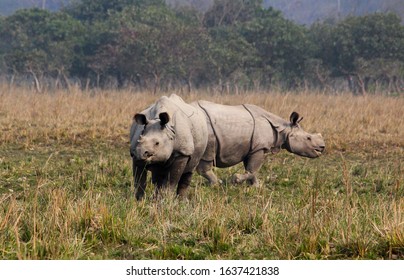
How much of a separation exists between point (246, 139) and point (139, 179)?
7.33ft

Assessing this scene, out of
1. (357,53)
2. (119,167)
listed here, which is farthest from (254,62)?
(119,167)

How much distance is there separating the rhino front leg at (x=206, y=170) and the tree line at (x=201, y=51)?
2947 centimetres

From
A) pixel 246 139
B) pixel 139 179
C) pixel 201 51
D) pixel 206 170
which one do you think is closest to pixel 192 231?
pixel 139 179

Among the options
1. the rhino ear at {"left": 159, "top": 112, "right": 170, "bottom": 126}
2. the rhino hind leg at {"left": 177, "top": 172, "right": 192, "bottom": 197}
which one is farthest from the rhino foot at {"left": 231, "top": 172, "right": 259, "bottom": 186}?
the rhino ear at {"left": 159, "top": 112, "right": 170, "bottom": 126}

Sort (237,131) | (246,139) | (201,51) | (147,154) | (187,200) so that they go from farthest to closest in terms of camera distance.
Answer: (201,51) < (246,139) < (237,131) < (187,200) < (147,154)

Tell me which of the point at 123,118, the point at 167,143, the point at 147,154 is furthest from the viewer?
the point at 123,118

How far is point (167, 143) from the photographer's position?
7285mm

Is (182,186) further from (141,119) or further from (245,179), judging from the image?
(245,179)

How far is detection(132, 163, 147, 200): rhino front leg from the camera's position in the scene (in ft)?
24.4

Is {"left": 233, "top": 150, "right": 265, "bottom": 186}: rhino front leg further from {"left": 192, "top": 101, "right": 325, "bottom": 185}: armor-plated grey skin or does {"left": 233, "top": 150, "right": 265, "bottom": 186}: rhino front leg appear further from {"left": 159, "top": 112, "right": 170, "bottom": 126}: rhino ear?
{"left": 159, "top": 112, "right": 170, "bottom": 126}: rhino ear

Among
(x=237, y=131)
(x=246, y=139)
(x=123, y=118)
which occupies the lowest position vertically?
(x=123, y=118)

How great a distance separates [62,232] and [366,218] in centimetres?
241

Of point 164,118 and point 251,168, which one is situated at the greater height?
point 164,118
